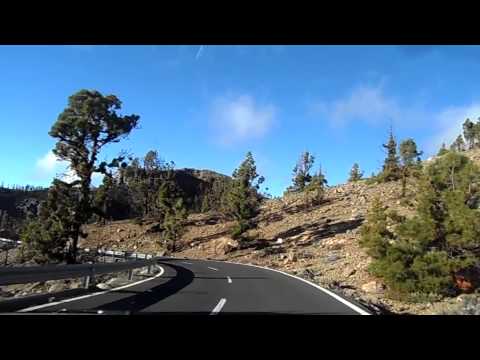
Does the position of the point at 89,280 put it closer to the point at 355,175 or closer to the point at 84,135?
the point at 84,135

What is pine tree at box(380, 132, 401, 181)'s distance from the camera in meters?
67.1

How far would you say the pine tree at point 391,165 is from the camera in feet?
220

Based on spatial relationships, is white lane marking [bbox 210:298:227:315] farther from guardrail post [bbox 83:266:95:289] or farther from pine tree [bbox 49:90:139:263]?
pine tree [bbox 49:90:139:263]

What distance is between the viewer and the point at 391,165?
70250mm

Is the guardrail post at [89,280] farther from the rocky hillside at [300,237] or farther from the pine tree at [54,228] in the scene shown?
the pine tree at [54,228]

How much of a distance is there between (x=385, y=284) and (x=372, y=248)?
188cm

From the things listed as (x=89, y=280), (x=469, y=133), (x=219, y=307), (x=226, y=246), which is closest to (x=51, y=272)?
(x=89, y=280)

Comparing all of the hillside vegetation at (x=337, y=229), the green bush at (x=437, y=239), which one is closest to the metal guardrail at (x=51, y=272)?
the hillside vegetation at (x=337, y=229)

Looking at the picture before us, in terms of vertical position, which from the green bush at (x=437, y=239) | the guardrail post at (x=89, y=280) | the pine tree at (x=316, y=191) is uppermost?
the pine tree at (x=316, y=191)

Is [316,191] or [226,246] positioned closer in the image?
[226,246]

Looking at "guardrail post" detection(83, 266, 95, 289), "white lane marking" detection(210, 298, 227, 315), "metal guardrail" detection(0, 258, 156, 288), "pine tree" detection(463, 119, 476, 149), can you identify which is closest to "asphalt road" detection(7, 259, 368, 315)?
"white lane marking" detection(210, 298, 227, 315)
